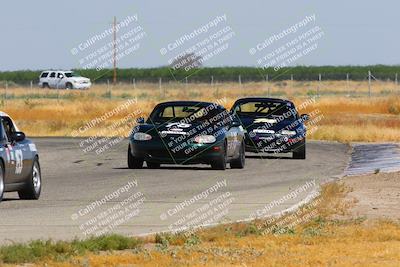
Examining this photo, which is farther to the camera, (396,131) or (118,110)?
(118,110)

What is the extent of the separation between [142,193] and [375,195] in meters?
3.94

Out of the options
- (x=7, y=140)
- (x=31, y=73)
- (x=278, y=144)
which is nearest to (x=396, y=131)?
(x=278, y=144)

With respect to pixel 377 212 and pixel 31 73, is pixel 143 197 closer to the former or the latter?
pixel 377 212

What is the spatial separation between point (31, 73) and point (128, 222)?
146 meters

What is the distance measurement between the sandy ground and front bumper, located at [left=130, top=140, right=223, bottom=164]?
3708mm

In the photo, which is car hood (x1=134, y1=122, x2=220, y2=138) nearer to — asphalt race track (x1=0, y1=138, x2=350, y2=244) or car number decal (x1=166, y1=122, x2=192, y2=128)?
car number decal (x1=166, y1=122, x2=192, y2=128)

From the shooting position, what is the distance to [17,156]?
21344 millimetres

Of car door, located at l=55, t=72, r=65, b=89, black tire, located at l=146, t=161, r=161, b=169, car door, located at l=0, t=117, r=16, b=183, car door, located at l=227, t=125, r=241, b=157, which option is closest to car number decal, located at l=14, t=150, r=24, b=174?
car door, located at l=0, t=117, r=16, b=183

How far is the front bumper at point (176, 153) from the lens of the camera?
29391mm

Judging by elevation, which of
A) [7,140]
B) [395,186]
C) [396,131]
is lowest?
[396,131]

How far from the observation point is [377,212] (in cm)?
1942

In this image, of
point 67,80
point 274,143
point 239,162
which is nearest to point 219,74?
point 67,80

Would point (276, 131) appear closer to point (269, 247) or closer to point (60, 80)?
point (269, 247)

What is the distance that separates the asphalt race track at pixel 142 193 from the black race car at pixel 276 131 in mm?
375
